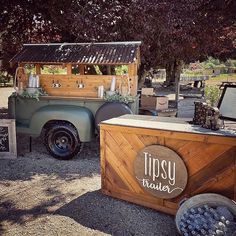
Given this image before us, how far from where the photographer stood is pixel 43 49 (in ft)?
27.3

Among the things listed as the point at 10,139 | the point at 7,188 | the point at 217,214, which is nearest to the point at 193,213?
the point at 217,214

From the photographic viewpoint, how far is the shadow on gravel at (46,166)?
6.69 meters

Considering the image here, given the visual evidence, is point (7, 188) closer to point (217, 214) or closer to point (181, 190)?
point (181, 190)

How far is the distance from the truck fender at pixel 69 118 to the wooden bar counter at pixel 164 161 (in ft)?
6.06

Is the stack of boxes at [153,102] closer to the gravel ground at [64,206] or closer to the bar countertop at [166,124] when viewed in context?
the gravel ground at [64,206]

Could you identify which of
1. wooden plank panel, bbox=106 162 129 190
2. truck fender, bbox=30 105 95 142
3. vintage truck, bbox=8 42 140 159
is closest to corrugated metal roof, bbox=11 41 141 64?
vintage truck, bbox=8 42 140 159

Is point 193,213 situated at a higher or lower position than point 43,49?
lower

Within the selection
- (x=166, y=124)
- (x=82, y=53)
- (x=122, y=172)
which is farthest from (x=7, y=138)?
(x=166, y=124)

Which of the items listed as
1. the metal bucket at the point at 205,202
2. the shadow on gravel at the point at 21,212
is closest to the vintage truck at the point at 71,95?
the shadow on gravel at the point at 21,212

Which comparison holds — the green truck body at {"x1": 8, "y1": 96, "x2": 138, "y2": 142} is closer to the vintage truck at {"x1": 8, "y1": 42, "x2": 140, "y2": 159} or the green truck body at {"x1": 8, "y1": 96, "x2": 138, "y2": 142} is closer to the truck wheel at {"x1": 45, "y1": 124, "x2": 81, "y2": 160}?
the vintage truck at {"x1": 8, "y1": 42, "x2": 140, "y2": 159}

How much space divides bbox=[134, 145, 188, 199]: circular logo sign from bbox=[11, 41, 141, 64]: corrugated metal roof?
3011mm

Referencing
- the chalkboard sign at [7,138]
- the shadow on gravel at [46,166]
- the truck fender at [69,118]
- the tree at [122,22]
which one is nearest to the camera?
the shadow on gravel at [46,166]

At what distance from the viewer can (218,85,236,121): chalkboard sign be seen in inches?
204

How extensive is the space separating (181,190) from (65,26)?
6.53 meters
